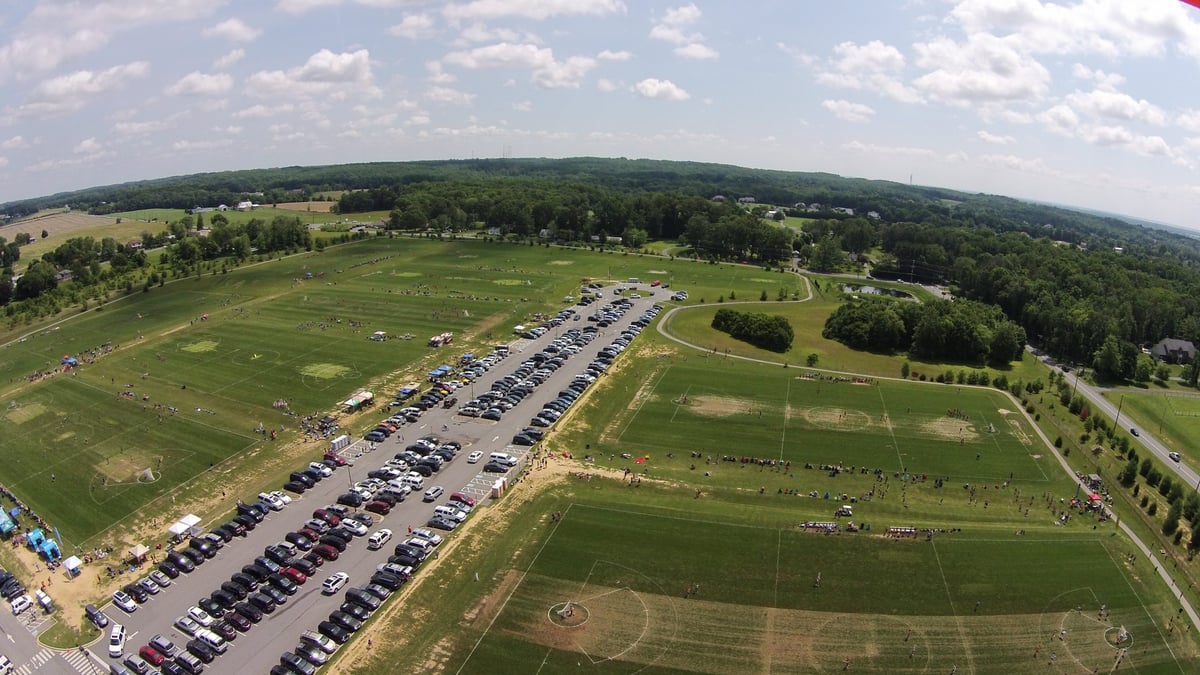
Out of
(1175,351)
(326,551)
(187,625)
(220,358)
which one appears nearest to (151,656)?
(187,625)

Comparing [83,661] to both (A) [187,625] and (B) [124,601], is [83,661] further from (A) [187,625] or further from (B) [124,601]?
(A) [187,625]

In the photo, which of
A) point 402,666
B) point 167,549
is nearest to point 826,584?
point 402,666

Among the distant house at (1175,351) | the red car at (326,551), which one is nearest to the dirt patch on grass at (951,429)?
the red car at (326,551)

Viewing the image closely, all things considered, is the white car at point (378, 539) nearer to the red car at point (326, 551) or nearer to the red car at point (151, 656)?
the red car at point (326, 551)

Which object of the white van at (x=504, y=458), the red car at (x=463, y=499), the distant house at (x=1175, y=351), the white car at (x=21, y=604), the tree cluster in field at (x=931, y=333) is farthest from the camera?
the distant house at (x=1175, y=351)

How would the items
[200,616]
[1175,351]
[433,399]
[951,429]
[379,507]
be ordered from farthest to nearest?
[1175,351]
[433,399]
[951,429]
[379,507]
[200,616]
